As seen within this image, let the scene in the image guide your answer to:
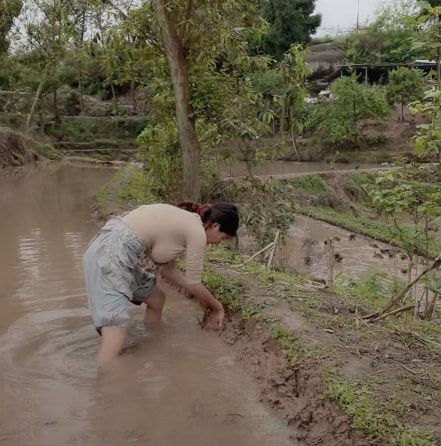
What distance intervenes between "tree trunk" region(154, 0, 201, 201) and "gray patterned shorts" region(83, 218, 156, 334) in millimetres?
4145

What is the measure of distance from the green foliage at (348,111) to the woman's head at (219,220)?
962 inches

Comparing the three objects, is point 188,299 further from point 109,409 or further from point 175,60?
point 175,60

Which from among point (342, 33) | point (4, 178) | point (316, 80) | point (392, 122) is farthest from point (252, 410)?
point (342, 33)

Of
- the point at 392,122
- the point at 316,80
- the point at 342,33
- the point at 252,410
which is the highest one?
the point at 342,33

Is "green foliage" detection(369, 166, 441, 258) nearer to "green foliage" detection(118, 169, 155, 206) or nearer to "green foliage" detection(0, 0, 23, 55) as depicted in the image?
"green foliage" detection(118, 169, 155, 206)

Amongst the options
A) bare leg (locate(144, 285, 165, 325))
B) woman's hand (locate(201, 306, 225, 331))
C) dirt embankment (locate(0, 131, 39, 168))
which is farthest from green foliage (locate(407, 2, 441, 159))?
dirt embankment (locate(0, 131, 39, 168))

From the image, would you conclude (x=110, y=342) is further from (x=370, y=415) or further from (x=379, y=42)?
(x=379, y=42)

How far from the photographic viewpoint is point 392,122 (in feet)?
99.8

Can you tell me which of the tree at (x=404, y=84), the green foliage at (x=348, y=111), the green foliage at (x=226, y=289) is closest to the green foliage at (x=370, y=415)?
the green foliage at (x=226, y=289)

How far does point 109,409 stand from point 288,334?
1296 mm

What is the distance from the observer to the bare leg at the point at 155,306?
15.3 feet

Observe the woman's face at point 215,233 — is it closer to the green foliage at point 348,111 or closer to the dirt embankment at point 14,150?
the dirt embankment at point 14,150

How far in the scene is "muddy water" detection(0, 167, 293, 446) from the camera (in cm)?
317

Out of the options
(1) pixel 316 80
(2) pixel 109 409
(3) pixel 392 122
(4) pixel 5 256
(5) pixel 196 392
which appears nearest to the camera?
(2) pixel 109 409
